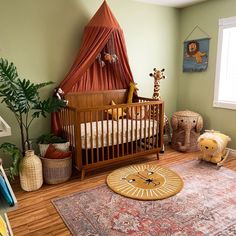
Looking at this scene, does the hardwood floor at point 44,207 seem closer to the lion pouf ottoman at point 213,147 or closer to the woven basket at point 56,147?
the lion pouf ottoman at point 213,147

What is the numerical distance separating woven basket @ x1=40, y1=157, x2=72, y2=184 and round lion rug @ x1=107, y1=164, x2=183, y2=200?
556mm

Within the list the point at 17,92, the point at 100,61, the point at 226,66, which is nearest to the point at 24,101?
the point at 17,92

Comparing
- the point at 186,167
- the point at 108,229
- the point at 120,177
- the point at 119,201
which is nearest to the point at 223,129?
the point at 186,167

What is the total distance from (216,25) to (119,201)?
3.10 m

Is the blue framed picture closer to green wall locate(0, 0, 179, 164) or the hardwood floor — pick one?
green wall locate(0, 0, 179, 164)

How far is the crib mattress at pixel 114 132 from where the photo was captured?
9.00ft

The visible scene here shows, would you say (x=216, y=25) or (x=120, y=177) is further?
(x=216, y=25)

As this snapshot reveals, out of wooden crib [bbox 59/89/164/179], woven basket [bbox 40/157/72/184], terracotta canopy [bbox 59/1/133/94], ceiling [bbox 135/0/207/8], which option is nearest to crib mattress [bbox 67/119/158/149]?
wooden crib [bbox 59/89/164/179]

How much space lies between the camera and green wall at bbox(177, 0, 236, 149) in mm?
3568

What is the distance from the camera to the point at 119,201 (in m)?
2.30

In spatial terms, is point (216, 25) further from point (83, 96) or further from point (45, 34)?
point (45, 34)

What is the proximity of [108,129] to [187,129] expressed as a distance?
4.94 feet

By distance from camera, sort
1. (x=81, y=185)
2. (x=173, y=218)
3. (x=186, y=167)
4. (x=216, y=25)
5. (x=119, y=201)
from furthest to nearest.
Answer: (x=216, y=25), (x=186, y=167), (x=81, y=185), (x=119, y=201), (x=173, y=218)

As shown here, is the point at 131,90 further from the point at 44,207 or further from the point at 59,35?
the point at 44,207
